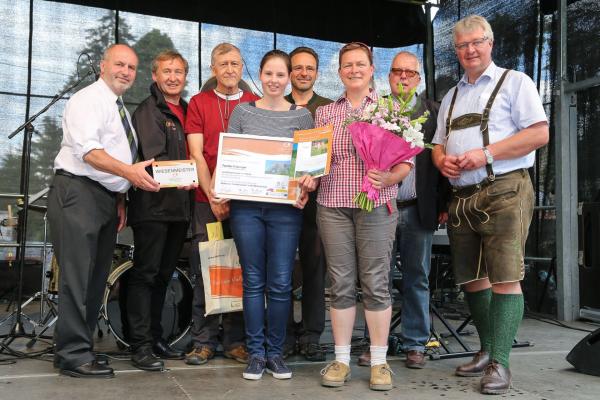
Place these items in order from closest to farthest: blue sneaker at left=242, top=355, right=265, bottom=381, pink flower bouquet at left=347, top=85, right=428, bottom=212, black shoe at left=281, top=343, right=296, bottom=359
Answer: pink flower bouquet at left=347, top=85, right=428, bottom=212
blue sneaker at left=242, top=355, right=265, bottom=381
black shoe at left=281, top=343, right=296, bottom=359

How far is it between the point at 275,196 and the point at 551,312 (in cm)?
393

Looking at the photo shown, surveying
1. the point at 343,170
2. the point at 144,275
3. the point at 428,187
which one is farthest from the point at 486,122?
the point at 144,275

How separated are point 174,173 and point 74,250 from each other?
64 cm

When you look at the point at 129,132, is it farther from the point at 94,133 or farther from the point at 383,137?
the point at 383,137

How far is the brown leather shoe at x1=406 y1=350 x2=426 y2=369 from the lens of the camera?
356 cm

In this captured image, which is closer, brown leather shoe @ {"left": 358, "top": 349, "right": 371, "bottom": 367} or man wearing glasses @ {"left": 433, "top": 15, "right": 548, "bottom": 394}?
man wearing glasses @ {"left": 433, "top": 15, "right": 548, "bottom": 394}

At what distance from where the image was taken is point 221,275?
11.9 ft

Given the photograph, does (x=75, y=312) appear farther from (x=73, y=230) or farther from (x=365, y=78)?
(x=365, y=78)

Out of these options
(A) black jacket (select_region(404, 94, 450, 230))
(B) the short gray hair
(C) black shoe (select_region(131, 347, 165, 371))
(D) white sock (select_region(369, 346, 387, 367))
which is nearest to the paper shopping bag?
(C) black shoe (select_region(131, 347, 165, 371))

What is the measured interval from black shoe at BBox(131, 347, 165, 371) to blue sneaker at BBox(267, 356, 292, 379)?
23.8 inches

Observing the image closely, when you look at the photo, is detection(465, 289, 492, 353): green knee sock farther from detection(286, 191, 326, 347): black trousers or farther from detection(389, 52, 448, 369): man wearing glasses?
detection(286, 191, 326, 347): black trousers

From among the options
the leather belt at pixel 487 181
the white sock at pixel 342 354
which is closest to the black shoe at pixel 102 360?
the white sock at pixel 342 354

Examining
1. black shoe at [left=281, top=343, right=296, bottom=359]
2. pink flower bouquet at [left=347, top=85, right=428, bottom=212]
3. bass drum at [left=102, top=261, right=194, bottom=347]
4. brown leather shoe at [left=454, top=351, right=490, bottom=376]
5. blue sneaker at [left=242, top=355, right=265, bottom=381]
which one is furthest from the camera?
bass drum at [left=102, top=261, right=194, bottom=347]

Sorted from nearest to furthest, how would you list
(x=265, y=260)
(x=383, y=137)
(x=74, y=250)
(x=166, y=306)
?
(x=383, y=137) → (x=74, y=250) → (x=265, y=260) → (x=166, y=306)
